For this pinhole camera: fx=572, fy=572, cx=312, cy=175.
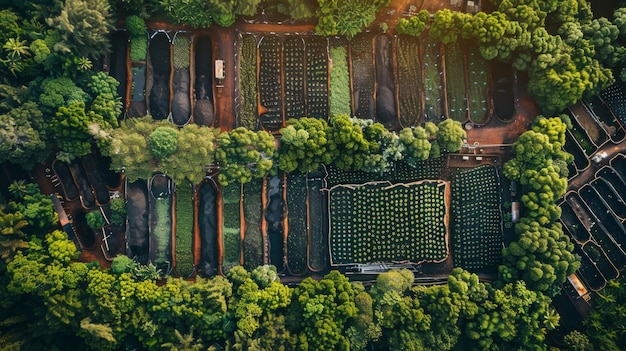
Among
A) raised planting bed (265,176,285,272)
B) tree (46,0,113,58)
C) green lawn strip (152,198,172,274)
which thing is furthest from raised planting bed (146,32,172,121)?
raised planting bed (265,176,285,272)

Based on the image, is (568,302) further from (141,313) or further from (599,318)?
(141,313)

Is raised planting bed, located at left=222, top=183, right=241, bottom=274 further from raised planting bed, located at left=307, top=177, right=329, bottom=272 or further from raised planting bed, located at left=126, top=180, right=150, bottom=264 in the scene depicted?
raised planting bed, located at left=126, top=180, right=150, bottom=264

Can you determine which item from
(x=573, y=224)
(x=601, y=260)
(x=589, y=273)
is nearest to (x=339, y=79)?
(x=573, y=224)

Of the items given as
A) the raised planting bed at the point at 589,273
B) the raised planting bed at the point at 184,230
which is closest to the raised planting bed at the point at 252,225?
the raised planting bed at the point at 184,230

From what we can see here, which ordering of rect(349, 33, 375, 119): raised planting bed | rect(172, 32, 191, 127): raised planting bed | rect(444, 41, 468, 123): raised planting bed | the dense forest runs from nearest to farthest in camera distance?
the dense forest → rect(172, 32, 191, 127): raised planting bed → rect(349, 33, 375, 119): raised planting bed → rect(444, 41, 468, 123): raised planting bed

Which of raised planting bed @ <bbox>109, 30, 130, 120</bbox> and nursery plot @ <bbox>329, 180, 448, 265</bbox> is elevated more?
raised planting bed @ <bbox>109, 30, 130, 120</bbox>

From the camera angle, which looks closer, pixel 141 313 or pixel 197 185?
pixel 141 313

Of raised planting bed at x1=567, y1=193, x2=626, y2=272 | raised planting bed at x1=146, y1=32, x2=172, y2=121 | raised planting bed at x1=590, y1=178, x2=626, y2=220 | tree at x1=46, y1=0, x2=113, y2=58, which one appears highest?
tree at x1=46, y1=0, x2=113, y2=58

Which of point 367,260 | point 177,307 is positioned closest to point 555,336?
point 367,260
